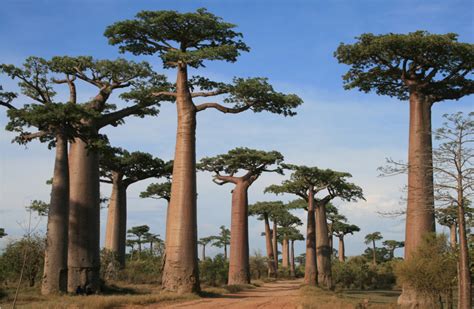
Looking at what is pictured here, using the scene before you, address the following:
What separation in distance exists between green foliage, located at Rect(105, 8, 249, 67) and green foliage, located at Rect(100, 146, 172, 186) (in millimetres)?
7582

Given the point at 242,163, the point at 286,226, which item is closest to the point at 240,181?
the point at 242,163

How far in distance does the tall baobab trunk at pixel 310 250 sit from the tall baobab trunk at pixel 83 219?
13.9 metres

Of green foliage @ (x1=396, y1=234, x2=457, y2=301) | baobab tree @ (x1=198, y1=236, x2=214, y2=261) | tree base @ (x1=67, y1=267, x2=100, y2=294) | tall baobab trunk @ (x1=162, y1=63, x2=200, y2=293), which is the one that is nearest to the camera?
green foliage @ (x1=396, y1=234, x2=457, y2=301)

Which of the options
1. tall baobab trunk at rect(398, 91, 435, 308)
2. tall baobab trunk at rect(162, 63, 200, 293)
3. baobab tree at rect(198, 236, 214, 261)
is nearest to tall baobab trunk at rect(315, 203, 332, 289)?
tall baobab trunk at rect(398, 91, 435, 308)

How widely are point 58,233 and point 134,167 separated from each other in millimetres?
10365

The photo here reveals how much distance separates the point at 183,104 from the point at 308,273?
14357 mm

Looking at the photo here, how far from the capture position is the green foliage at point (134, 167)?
23188mm

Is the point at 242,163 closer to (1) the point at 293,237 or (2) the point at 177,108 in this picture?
(2) the point at 177,108


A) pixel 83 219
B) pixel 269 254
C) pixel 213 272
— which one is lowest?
pixel 213 272

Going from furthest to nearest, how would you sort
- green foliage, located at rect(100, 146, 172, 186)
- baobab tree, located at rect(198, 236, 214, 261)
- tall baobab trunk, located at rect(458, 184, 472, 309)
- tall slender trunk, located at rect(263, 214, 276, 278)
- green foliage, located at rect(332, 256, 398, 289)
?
1. baobab tree, located at rect(198, 236, 214, 261)
2. tall slender trunk, located at rect(263, 214, 276, 278)
3. green foliage, located at rect(332, 256, 398, 289)
4. green foliage, located at rect(100, 146, 172, 186)
5. tall baobab trunk, located at rect(458, 184, 472, 309)

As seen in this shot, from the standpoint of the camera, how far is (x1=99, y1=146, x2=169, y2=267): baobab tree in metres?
23.5

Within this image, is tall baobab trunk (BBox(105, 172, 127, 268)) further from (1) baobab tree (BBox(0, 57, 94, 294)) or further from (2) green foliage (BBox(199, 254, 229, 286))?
(1) baobab tree (BBox(0, 57, 94, 294))

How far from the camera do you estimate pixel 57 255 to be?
13.6 meters

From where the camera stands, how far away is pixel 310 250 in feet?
89.3
